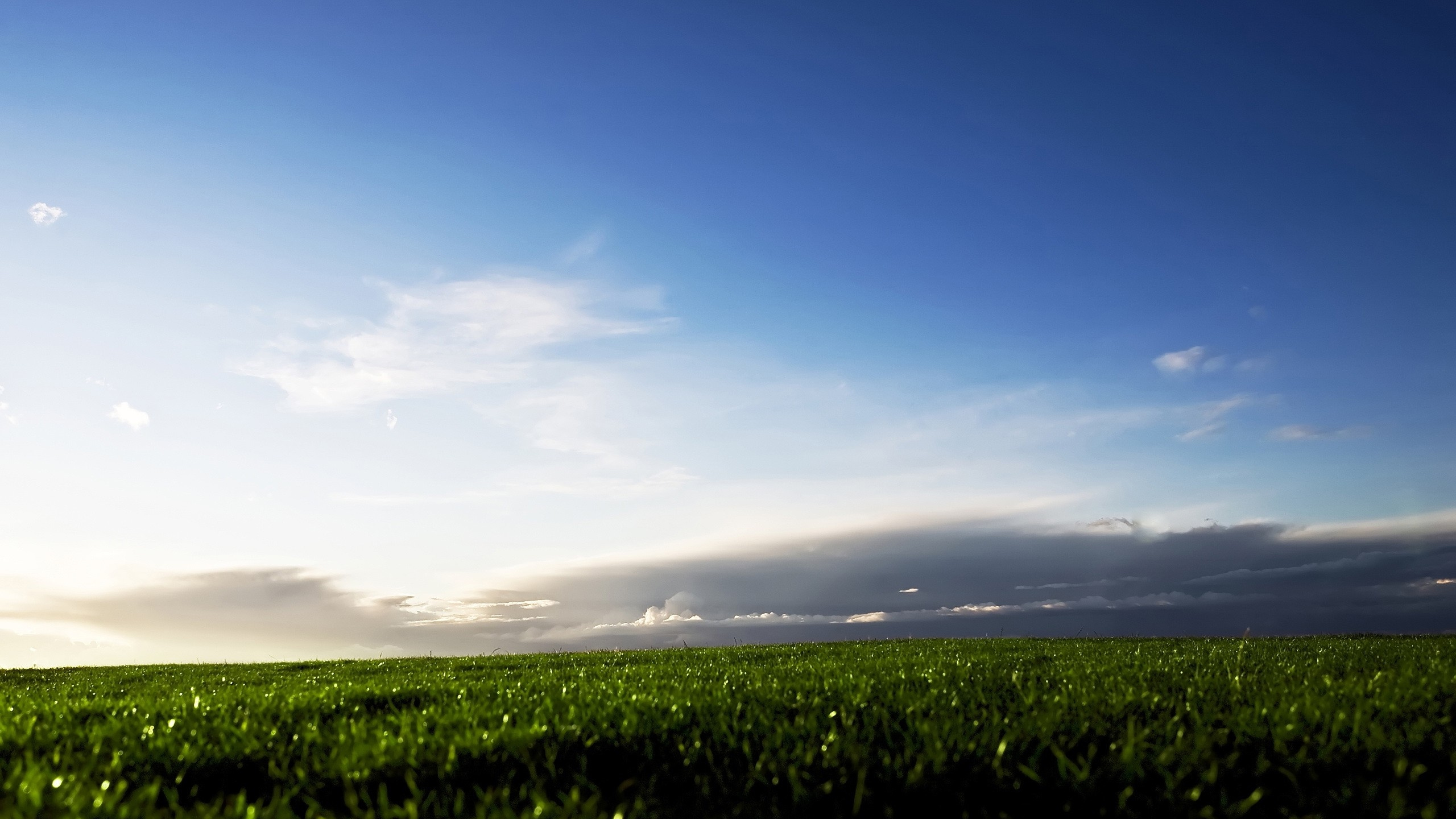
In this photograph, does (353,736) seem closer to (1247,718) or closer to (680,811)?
(680,811)

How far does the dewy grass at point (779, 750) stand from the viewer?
5379 millimetres

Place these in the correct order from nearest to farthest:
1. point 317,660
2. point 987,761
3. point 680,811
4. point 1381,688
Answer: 1. point 680,811
2. point 987,761
3. point 1381,688
4. point 317,660

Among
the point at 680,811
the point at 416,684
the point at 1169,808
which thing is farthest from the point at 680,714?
the point at 416,684

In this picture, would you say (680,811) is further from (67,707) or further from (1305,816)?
(67,707)

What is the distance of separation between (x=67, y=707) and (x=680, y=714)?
8523mm

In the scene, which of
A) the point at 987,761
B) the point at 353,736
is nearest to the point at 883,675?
the point at 987,761

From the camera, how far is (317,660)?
21.9 metres

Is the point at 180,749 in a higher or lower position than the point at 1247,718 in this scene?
higher

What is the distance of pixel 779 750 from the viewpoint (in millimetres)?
6180

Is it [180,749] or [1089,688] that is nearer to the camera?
[180,749]

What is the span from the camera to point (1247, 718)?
671cm

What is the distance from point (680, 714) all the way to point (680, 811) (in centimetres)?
206

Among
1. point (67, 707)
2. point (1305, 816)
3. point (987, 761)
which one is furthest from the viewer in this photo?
point (67, 707)

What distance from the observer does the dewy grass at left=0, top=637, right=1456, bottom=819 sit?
538 cm
